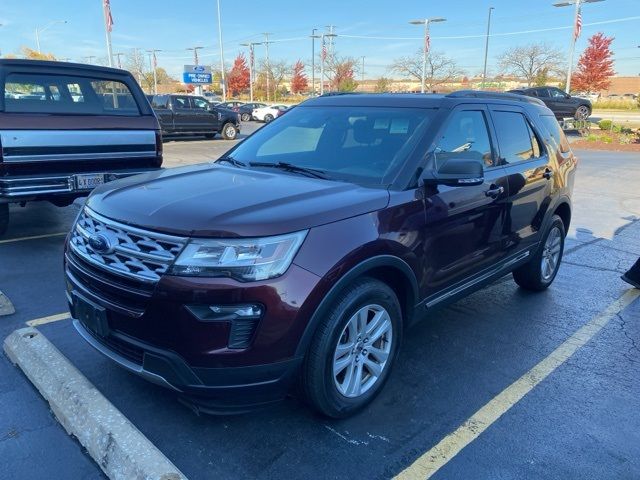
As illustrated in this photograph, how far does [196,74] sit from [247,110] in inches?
1165

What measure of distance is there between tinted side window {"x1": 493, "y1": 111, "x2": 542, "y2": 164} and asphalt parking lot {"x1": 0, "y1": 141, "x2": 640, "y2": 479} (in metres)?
1.40

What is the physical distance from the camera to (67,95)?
6.29m

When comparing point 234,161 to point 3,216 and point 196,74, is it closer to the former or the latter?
point 3,216

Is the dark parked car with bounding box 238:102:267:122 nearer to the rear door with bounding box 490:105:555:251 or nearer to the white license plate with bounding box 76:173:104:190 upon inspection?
the white license plate with bounding box 76:173:104:190

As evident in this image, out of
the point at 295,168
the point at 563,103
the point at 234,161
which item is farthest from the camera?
the point at 563,103

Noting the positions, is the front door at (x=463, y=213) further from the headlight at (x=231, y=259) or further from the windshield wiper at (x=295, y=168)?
the headlight at (x=231, y=259)

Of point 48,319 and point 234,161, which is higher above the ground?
point 234,161

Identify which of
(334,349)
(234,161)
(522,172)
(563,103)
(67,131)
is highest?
(563,103)

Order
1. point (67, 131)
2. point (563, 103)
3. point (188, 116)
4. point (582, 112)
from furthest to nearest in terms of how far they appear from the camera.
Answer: point (582, 112)
point (563, 103)
point (188, 116)
point (67, 131)

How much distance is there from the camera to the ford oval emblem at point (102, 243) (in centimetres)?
260

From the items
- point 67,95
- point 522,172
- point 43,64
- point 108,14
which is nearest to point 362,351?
point 522,172

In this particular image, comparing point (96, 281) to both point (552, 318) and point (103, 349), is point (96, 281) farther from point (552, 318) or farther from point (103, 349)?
point (552, 318)

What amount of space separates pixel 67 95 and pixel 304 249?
5.20m

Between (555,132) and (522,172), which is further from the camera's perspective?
(555,132)
